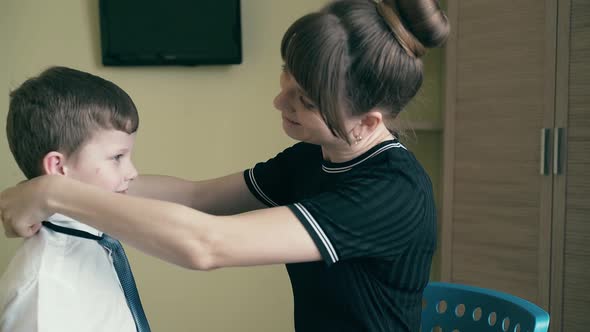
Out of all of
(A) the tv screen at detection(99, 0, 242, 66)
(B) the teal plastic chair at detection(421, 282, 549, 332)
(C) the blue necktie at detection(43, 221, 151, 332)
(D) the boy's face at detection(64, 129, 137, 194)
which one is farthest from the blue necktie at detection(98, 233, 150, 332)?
(A) the tv screen at detection(99, 0, 242, 66)

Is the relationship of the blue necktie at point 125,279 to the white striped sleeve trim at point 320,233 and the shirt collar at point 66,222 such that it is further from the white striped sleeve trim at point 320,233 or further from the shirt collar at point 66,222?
the white striped sleeve trim at point 320,233

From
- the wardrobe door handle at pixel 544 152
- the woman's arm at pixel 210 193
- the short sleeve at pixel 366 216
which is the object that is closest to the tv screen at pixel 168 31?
the woman's arm at pixel 210 193

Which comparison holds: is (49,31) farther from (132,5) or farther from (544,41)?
(544,41)

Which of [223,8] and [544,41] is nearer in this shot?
[544,41]

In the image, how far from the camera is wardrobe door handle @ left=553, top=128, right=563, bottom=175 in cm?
215

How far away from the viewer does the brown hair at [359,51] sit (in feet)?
3.71

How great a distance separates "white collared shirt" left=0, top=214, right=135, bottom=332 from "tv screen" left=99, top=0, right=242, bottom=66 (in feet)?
4.70

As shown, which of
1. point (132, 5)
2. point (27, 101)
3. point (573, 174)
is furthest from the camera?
point (132, 5)

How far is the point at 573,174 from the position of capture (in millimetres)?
2125

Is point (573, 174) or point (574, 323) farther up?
point (573, 174)

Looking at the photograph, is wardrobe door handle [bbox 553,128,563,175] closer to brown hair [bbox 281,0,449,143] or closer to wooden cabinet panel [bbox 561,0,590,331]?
wooden cabinet panel [bbox 561,0,590,331]

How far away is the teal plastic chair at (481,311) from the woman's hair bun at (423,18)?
1.82ft

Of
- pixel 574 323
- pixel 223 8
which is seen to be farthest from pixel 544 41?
pixel 223 8

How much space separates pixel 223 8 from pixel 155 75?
0.38m
